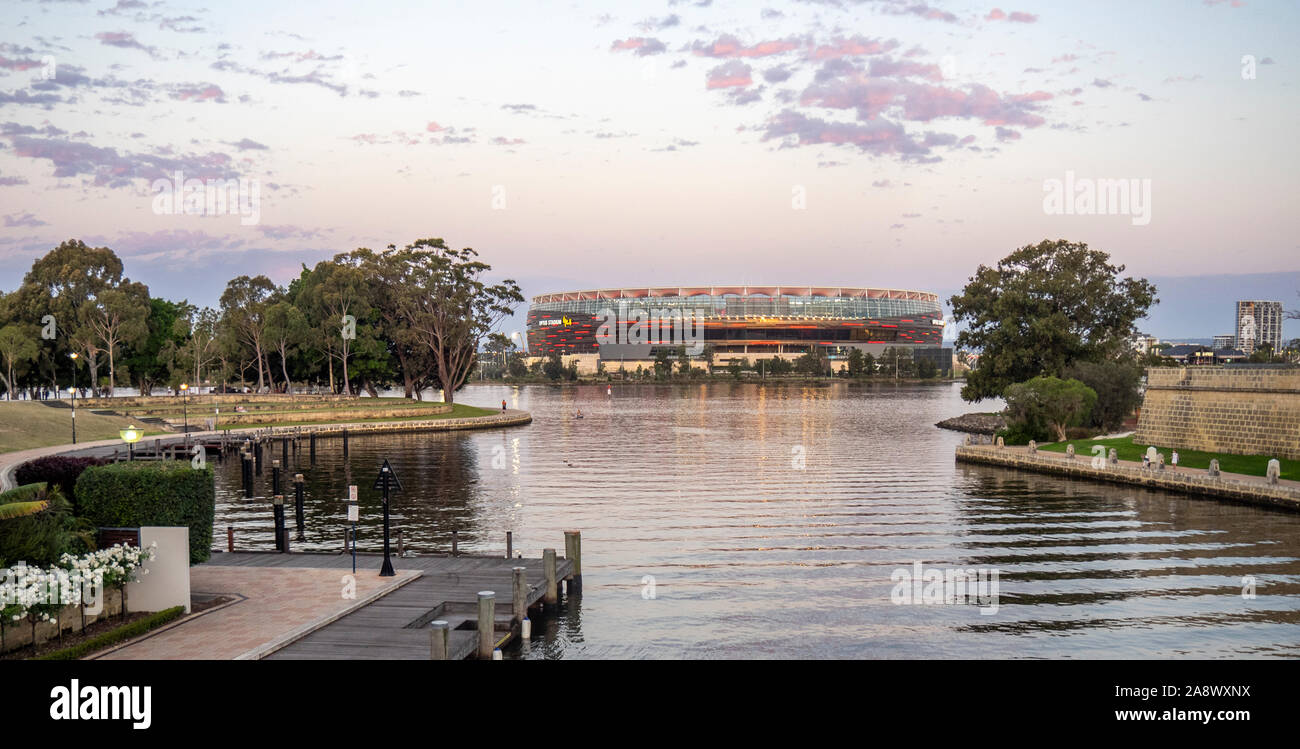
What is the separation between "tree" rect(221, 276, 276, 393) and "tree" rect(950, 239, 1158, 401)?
7240cm

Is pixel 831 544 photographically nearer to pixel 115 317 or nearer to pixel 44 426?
pixel 44 426

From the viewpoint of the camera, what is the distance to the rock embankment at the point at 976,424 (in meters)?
76.5

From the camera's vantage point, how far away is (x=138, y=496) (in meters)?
17.3

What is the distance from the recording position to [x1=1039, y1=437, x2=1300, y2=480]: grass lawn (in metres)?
40.8

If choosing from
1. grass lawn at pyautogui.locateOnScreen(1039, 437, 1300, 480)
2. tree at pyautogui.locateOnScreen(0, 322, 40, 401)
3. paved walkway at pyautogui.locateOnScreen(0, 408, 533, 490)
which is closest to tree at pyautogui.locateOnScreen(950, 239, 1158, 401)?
grass lawn at pyautogui.locateOnScreen(1039, 437, 1300, 480)

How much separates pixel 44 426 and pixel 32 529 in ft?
169

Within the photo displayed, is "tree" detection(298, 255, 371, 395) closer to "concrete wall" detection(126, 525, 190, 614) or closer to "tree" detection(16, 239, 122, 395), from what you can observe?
"tree" detection(16, 239, 122, 395)

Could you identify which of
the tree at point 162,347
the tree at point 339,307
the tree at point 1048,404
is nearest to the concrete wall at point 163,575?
the tree at point 1048,404

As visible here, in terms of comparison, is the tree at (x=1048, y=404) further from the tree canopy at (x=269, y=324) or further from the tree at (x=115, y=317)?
the tree at (x=115, y=317)

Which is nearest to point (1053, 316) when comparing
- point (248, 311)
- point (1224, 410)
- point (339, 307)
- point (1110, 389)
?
point (1110, 389)
